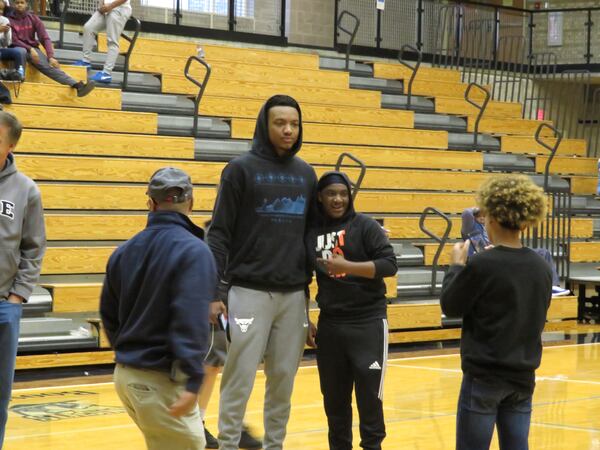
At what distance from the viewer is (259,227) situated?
504cm

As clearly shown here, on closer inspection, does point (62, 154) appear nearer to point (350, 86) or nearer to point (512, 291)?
point (350, 86)

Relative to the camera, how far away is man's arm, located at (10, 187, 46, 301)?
16.2 ft

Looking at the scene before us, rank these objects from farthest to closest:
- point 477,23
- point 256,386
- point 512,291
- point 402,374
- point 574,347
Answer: point 477,23, point 574,347, point 402,374, point 256,386, point 512,291

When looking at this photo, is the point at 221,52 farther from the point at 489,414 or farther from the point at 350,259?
the point at 489,414

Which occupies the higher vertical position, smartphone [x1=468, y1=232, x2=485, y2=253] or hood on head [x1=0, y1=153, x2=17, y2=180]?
hood on head [x1=0, y1=153, x2=17, y2=180]

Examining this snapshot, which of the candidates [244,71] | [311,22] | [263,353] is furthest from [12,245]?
[311,22]

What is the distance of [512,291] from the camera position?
157 inches

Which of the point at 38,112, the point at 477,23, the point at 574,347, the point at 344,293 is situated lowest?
the point at 574,347

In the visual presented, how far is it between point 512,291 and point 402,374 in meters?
4.96

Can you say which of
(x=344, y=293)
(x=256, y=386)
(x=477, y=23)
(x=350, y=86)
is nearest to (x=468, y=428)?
(x=344, y=293)

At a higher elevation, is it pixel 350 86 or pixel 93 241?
pixel 350 86

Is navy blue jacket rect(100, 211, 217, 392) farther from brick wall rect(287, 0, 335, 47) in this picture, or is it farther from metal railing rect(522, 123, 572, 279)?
A: brick wall rect(287, 0, 335, 47)

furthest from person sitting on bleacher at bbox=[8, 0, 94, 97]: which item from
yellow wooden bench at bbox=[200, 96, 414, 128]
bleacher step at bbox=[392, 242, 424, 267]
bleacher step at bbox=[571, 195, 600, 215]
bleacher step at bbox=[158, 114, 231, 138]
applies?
bleacher step at bbox=[571, 195, 600, 215]

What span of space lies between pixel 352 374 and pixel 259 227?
31.7 inches
